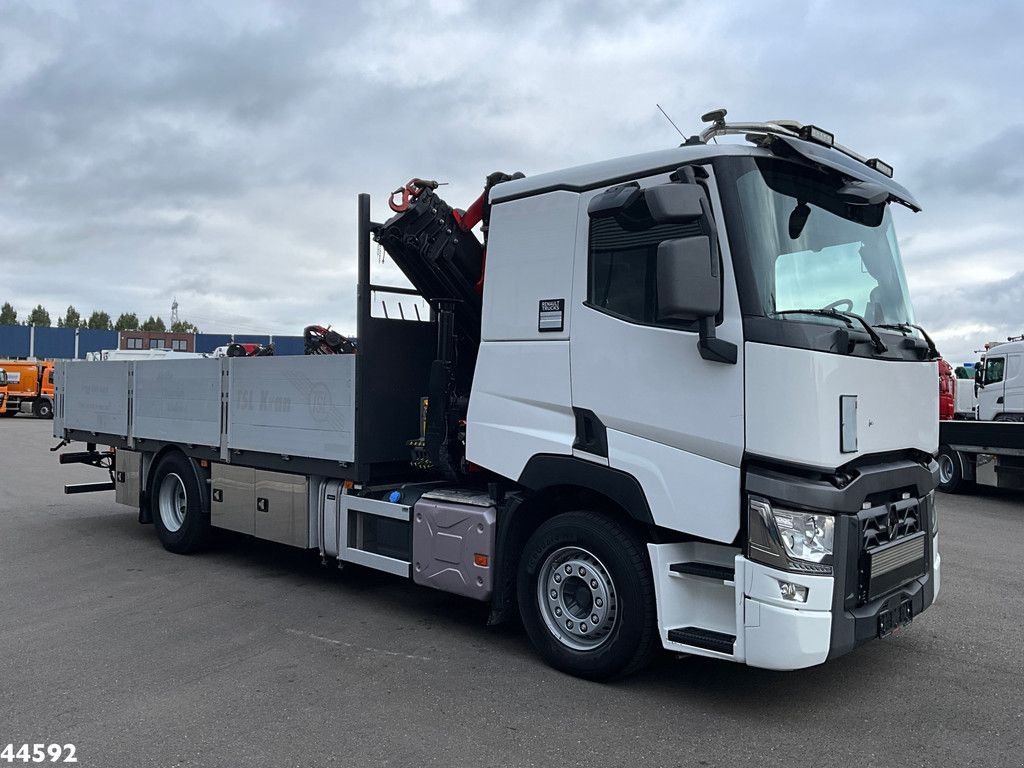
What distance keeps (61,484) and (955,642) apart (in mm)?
13911

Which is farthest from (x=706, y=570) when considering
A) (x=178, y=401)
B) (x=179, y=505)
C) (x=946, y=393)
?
(x=946, y=393)

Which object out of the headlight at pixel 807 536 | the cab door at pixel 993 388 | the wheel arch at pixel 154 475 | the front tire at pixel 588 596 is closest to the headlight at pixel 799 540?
the headlight at pixel 807 536

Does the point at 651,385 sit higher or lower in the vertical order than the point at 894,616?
higher

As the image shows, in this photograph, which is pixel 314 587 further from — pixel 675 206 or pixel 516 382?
pixel 675 206

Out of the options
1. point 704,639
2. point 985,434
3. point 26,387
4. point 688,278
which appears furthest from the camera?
point 26,387

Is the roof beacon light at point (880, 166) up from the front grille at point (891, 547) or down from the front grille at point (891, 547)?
up

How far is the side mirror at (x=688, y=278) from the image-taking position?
165 inches

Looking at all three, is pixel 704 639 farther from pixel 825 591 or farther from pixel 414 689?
pixel 414 689

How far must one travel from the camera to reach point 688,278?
418 cm

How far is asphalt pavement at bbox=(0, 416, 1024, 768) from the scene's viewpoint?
4027 millimetres

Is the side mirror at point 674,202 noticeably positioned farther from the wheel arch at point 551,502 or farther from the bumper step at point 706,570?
the bumper step at point 706,570

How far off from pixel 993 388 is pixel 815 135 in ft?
48.2

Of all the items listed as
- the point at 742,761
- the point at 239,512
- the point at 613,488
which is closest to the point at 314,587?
the point at 239,512

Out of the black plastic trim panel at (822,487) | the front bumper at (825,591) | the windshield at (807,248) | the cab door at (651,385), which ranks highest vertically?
the windshield at (807,248)
